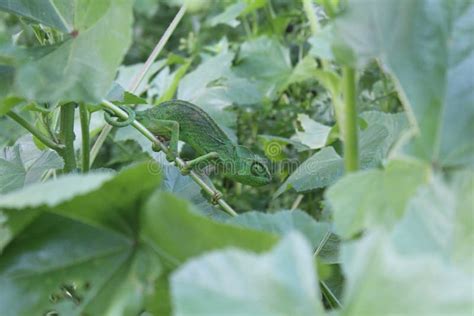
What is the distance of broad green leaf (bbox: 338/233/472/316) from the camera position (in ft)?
0.98

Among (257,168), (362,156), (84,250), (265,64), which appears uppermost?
(84,250)

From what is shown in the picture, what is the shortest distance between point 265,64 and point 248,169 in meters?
0.21

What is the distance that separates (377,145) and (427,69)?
1.03 ft

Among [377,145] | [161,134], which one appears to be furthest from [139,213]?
[161,134]

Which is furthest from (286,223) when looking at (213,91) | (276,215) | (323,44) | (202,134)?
(213,91)

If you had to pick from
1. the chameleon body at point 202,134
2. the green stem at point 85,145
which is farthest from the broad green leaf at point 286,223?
the chameleon body at point 202,134

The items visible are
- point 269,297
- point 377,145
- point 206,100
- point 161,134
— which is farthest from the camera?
point 206,100

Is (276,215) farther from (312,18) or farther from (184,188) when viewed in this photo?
(184,188)

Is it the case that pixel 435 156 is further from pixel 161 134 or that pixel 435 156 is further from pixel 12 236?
pixel 161 134

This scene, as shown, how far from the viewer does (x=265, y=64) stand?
46.6 inches

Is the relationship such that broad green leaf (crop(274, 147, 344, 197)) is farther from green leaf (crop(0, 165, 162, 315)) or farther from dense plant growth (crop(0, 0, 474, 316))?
green leaf (crop(0, 165, 162, 315))

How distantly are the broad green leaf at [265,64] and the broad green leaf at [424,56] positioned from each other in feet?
2.37

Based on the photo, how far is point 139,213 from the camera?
1.37 ft

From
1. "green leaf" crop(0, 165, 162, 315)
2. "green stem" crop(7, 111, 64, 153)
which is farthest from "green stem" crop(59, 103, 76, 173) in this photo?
"green leaf" crop(0, 165, 162, 315)
